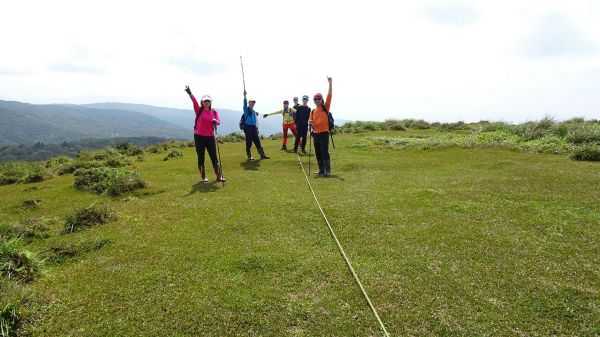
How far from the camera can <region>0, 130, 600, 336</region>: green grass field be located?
5152 mm

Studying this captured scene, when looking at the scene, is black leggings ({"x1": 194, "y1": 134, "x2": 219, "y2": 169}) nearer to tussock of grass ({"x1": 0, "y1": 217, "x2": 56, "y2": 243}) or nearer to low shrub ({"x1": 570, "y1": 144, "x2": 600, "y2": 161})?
tussock of grass ({"x1": 0, "y1": 217, "x2": 56, "y2": 243})

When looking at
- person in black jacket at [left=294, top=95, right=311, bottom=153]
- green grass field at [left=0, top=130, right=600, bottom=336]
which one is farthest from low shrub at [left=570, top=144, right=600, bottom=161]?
person in black jacket at [left=294, top=95, right=311, bottom=153]

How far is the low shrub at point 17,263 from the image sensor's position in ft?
20.2

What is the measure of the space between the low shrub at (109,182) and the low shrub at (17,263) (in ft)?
17.8

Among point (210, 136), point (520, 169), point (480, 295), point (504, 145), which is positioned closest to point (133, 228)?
point (210, 136)

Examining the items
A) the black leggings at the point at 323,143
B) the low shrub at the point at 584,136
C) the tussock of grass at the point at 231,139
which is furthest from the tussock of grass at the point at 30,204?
the low shrub at the point at 584,136

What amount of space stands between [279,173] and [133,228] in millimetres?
7251

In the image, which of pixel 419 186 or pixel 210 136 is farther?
pixel 210 136

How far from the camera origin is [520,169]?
1341 cm

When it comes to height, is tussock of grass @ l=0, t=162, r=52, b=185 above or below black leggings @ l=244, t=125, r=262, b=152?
below

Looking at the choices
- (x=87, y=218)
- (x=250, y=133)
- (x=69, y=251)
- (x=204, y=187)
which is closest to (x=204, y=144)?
(x=204, y=187)

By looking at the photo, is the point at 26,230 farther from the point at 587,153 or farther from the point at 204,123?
the point at 587,153

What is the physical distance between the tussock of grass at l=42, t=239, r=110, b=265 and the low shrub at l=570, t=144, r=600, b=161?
1693cm

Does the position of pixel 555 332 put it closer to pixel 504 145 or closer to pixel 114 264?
pixel 114 264
